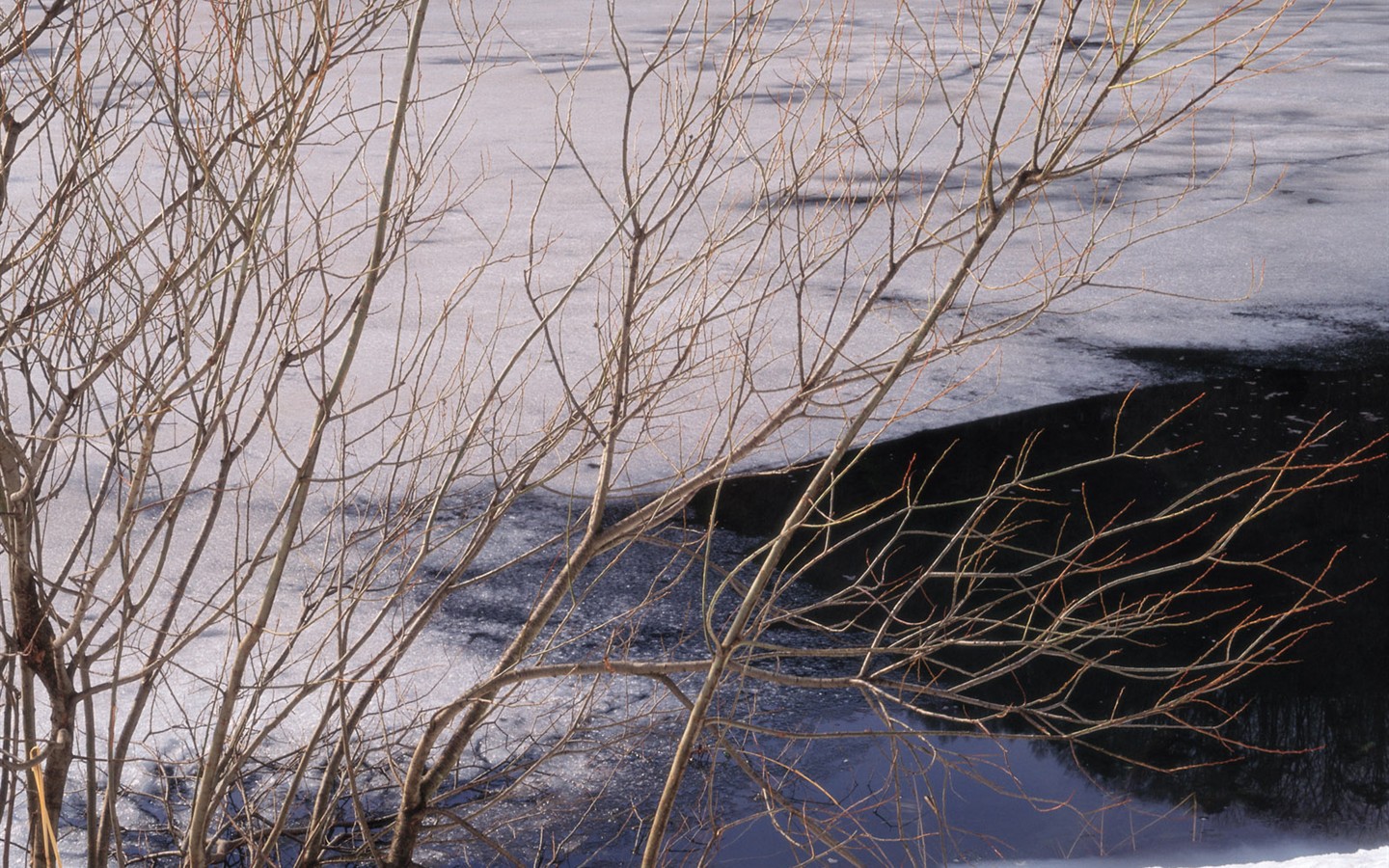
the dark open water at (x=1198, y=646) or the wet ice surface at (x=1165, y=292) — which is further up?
the wet ice surface at (x=1165, y=292)

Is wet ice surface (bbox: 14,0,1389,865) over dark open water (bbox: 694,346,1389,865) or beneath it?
over

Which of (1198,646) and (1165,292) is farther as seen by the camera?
(1198,646)

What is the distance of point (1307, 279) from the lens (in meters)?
8.02

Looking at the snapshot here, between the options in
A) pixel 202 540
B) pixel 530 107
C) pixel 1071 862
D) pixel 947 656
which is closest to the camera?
pixel 202 540

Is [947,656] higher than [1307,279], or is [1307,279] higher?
[1307,279]

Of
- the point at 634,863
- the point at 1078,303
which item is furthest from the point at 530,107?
the point at 634,863

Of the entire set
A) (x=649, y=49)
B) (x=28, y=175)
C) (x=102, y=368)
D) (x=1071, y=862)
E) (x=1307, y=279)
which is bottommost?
(x=1071, y=862)

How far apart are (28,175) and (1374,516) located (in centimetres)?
857

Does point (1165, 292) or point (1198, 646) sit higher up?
point (1165, 292)

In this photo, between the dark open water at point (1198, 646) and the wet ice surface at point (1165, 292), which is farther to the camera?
the wet ice surface at point (1165, 292)

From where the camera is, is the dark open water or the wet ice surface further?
the wet ice surface

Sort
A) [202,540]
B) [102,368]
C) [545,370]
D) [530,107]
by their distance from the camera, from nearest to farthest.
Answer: [102,368] → [202,540] → [545,370] → [530,107]

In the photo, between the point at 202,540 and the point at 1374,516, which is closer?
the point at 202,540

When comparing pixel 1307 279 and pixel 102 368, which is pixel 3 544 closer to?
pixel 102 368
